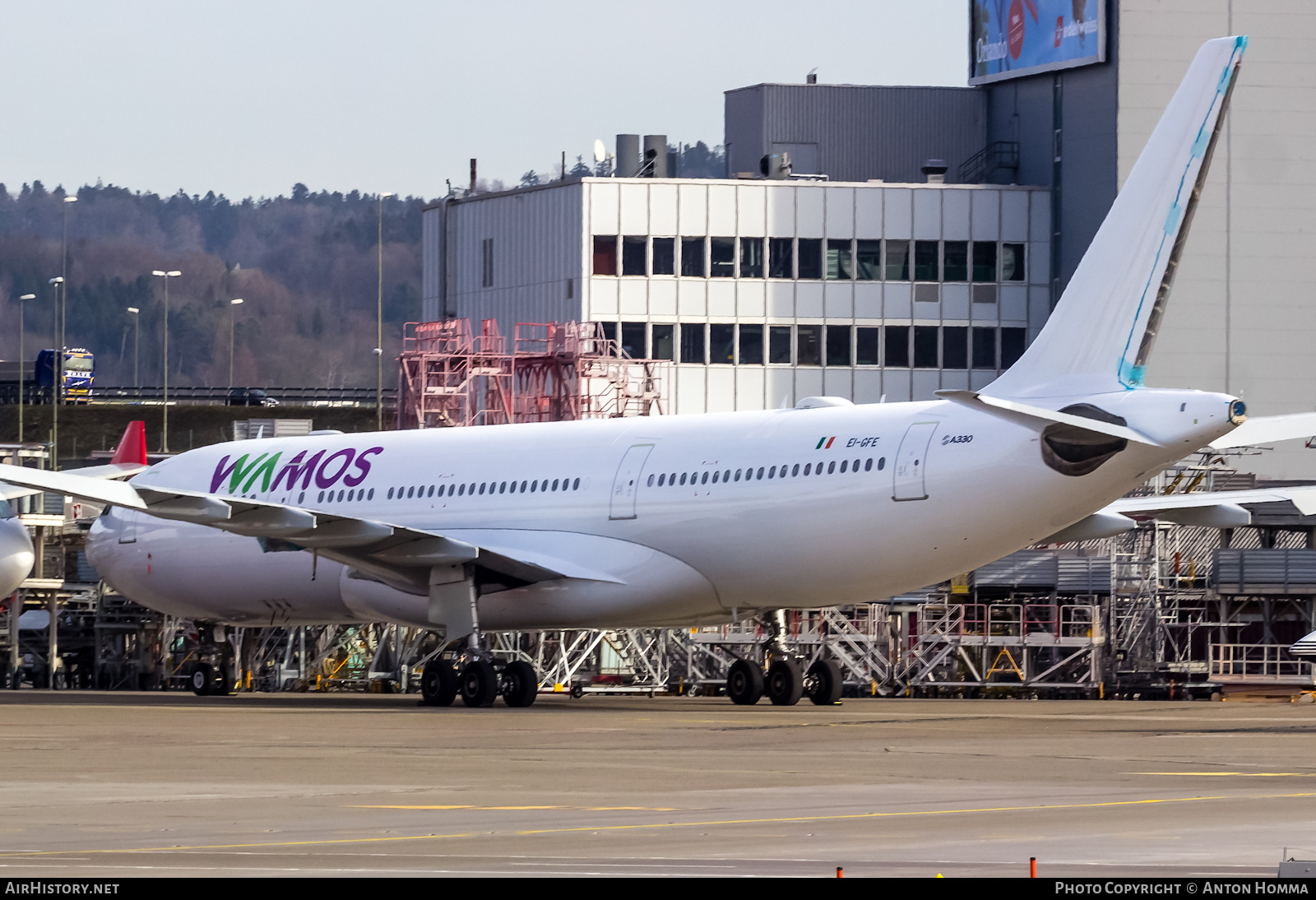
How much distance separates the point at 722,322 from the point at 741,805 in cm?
5070

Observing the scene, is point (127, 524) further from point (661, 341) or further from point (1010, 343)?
point (1010, 343)

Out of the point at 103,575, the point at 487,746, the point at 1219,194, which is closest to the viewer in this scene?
the point at 487,746

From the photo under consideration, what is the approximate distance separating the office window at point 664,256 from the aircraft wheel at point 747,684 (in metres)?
33.7

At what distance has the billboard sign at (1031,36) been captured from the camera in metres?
64.6

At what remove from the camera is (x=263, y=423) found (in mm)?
50344

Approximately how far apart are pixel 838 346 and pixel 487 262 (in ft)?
37.0

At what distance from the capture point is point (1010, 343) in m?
68.4

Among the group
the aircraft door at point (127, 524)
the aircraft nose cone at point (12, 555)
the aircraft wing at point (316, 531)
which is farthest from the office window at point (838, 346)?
the aircraft wing at point (316, 531)

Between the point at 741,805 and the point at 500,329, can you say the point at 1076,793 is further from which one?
the point at 500,329

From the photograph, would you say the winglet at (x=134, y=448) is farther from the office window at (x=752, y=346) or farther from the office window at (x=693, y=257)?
the office window at (x=752, y=346)

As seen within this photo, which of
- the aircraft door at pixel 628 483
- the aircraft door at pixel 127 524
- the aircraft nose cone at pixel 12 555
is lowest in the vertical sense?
the aircraft nose cone at pixel 12 555

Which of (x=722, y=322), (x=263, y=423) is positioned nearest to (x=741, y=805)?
(x=263, y=423)

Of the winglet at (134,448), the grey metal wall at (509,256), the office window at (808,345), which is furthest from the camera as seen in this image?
the office window at (808,345)

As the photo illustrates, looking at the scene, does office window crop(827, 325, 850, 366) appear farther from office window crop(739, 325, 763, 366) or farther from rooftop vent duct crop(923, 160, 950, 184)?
rooftop vent duct crop(923, 160, 950, 184)
